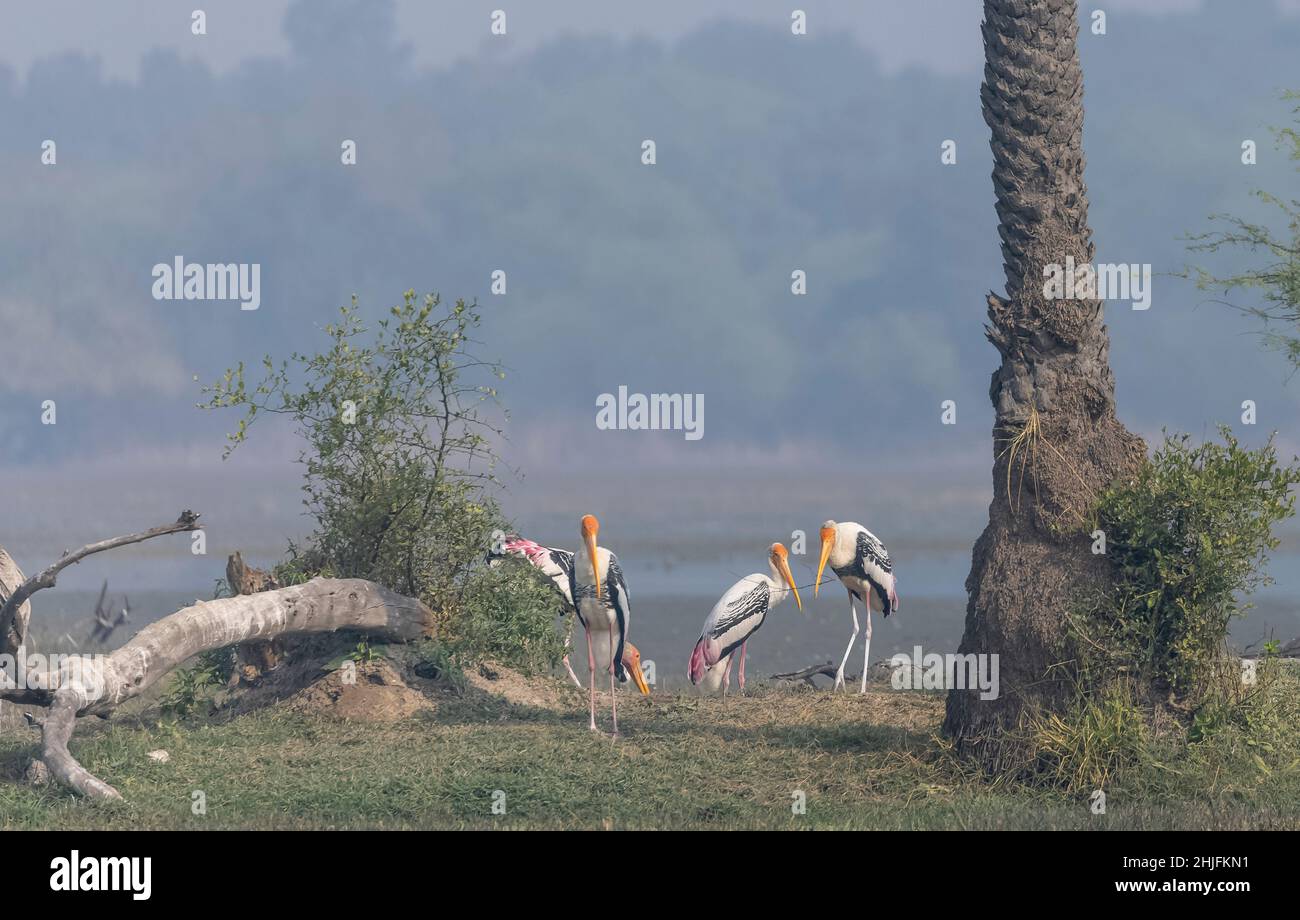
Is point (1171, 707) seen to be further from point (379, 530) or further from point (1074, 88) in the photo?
point (379, 530)

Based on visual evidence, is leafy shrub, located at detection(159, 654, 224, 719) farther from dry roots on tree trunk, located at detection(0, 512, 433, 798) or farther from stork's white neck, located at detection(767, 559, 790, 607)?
stork's white neck, located at detection(767, 559, 790, 607)

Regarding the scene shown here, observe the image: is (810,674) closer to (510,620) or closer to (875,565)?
(875,565)

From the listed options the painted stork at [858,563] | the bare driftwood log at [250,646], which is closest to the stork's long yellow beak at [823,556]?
the painted stork at [858,563]

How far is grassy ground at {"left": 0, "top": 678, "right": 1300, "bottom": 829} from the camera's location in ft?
38.3

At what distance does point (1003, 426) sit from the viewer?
1332 cm

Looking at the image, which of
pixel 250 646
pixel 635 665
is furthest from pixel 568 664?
pixel 250 646

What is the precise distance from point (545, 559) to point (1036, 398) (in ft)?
25.3

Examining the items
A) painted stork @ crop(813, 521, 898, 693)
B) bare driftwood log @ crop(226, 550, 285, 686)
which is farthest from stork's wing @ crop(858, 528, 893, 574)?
bare driftwood log @ crop(226, 550, 285, 686)

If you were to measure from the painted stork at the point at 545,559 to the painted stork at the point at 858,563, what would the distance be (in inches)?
135

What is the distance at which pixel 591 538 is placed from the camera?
51.7ft

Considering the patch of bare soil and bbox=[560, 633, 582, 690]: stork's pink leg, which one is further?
bbox=[560, 633, 582, 690]: stork's pink leg

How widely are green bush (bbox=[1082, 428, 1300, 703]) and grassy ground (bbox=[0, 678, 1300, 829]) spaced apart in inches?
46.3

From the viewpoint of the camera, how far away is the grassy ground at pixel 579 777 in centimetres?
1166
